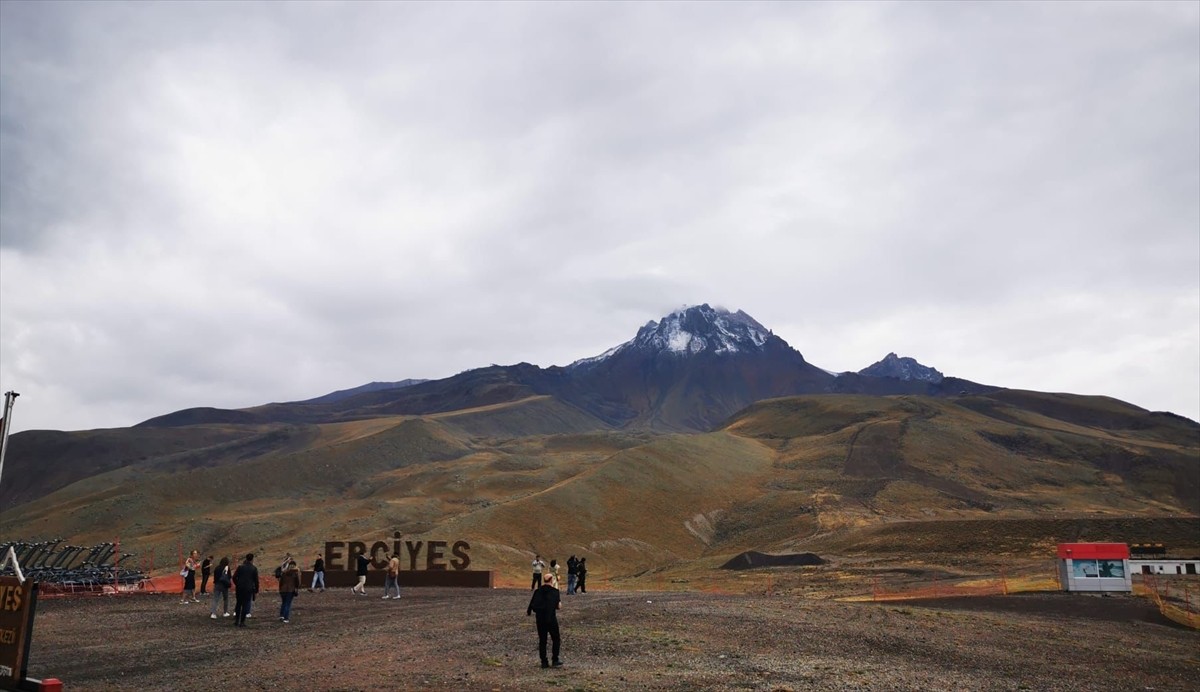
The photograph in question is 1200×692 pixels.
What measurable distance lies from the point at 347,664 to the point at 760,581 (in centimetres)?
3659

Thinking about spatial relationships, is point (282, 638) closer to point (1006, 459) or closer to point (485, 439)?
point (1006, 459)

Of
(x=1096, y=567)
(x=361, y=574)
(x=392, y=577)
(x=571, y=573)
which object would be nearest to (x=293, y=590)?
(x=392, y=577)

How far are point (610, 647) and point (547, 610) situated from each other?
379 centimetres

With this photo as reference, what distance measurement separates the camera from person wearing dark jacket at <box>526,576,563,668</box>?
51.4 feet

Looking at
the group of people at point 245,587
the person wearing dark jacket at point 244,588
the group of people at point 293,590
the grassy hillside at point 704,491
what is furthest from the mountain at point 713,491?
the person wearing dark jacket at point 244,588

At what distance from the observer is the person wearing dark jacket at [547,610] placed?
51.4 ft

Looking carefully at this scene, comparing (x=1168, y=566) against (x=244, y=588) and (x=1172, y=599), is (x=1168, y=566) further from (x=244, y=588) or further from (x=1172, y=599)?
(x=244, y=588)

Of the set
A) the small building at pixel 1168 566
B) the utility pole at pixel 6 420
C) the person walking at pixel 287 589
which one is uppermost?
the utility pole at pixel 6 420

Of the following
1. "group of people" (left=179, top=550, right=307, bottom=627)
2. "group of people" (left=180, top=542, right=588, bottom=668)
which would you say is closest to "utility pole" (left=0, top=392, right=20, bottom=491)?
"group of people" (left=180, top=542, right=588, bottom=668)

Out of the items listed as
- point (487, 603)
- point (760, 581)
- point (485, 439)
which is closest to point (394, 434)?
point (485, 439)

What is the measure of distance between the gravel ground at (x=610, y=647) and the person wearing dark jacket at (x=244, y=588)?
54 centimetres

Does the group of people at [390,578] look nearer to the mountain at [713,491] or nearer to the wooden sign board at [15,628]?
the wooden sign board at [15,628]

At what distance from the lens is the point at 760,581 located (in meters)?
49.7

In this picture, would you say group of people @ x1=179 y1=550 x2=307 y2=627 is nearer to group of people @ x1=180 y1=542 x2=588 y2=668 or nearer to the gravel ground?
group of people @ x1=180 y1=542 x2=588 y2=668
